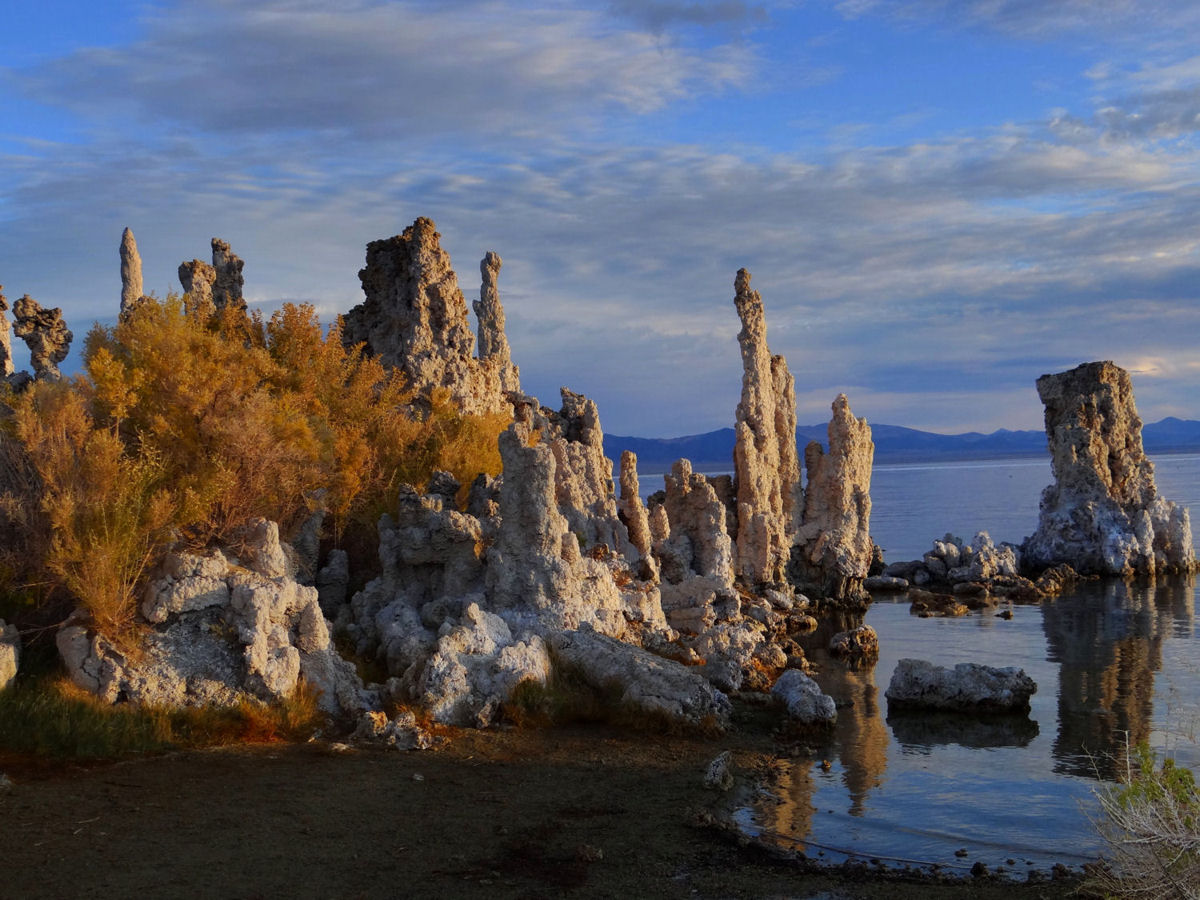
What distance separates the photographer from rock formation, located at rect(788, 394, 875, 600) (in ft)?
129

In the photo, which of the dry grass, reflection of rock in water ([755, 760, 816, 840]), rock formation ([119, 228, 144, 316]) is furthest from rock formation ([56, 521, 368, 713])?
rock formation ([119, 228, 144, 316])

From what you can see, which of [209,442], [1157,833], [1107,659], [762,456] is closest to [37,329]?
[209,442]

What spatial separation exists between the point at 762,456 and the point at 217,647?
26.2 meters

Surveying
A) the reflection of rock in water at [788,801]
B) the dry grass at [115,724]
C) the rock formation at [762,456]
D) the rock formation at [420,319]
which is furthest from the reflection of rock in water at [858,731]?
the rock formation at [762,456]

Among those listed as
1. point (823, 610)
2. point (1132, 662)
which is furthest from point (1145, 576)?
point (1132, 662)

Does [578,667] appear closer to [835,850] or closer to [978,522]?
[835,850]

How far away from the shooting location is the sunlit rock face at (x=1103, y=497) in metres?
45.2

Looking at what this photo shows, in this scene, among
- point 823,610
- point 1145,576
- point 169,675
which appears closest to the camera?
point 169,675

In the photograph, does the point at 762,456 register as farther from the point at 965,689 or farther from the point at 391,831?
the point at 391,831

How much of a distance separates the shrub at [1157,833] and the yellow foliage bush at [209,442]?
12299 millimetres

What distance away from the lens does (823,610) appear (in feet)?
119

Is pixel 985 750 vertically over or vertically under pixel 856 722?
under

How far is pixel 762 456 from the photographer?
39.4 m

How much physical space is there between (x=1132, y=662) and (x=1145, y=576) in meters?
20.6
